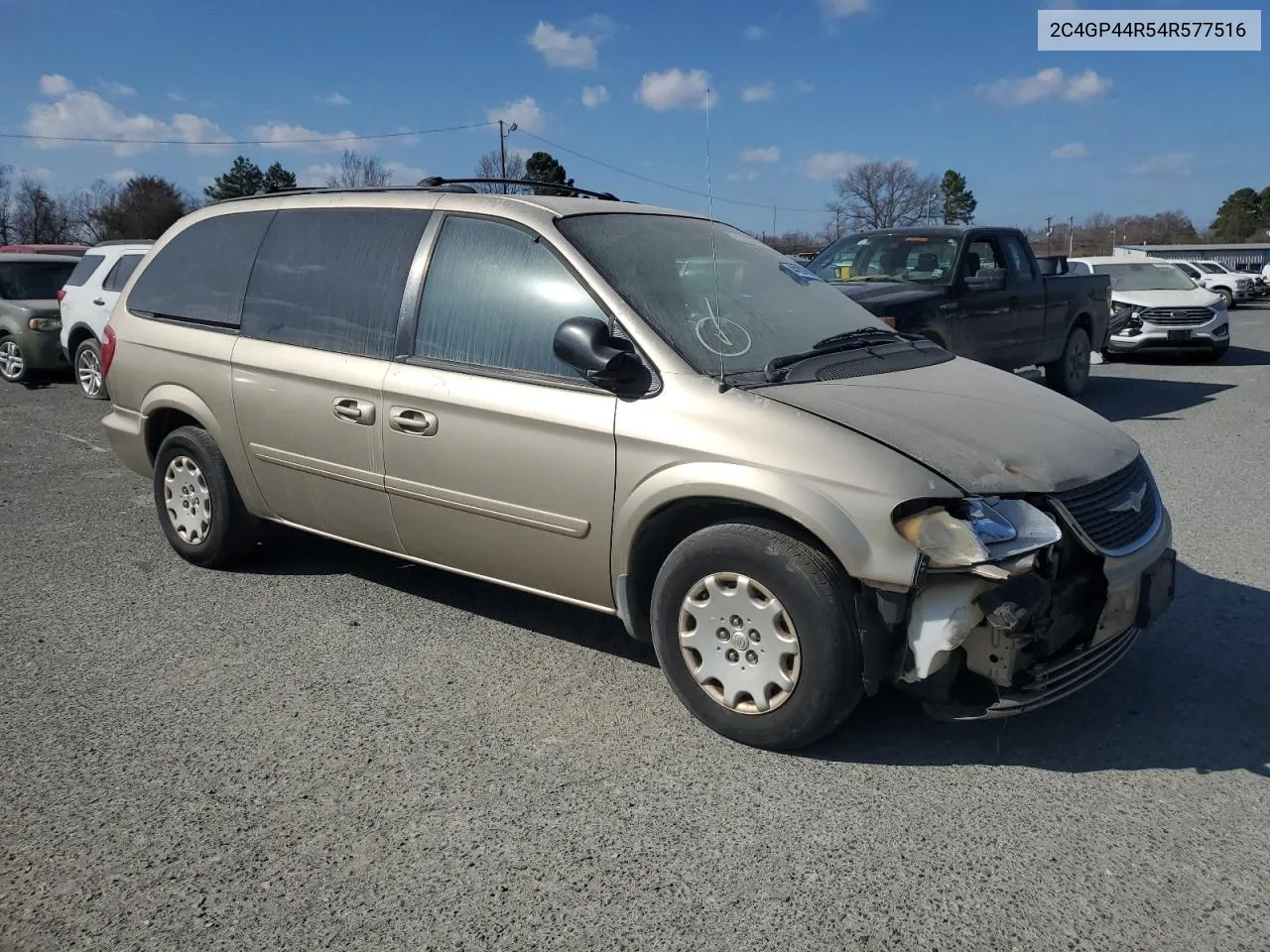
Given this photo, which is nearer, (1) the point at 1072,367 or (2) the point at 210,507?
(2) the point at 210,507

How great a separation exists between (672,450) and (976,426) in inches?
40.8

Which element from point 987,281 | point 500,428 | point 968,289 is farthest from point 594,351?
point 987,281

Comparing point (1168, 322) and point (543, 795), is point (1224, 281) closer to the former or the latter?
point (1168, 322)

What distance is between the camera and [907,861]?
2.83 m

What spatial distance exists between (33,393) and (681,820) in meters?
12.7

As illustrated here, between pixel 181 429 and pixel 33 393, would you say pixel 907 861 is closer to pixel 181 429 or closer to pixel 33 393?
pixel 181 429

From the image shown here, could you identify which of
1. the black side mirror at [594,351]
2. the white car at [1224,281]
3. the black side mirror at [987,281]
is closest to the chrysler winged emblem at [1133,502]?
the black side mirror at [594,351]

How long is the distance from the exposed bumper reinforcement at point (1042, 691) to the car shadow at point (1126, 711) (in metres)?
0.24

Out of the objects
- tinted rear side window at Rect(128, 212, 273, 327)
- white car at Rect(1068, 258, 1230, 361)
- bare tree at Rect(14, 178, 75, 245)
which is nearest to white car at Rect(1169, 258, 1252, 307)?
white car at Rect(1068, 258, 1230, 361)

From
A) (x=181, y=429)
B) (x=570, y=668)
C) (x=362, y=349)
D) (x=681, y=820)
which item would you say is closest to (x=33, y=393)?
(x=181, y=429)

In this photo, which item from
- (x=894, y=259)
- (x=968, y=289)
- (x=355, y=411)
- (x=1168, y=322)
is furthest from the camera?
(x=1168, y=322)

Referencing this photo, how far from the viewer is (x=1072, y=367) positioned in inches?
458

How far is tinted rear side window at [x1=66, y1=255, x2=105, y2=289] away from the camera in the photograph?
12352 millimetres

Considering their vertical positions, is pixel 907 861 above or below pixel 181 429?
below
